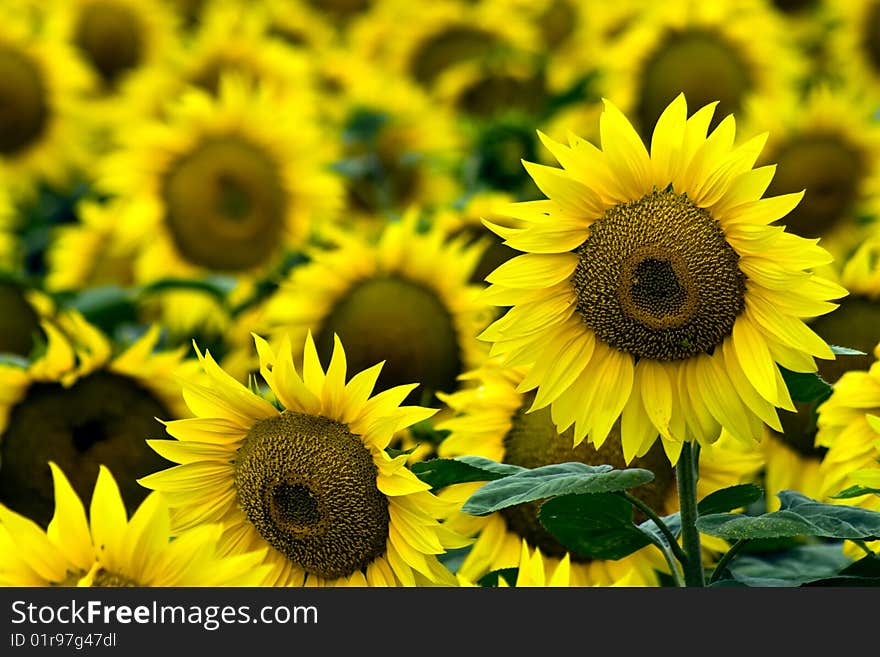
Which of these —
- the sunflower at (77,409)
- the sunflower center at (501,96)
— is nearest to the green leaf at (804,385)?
the sunflower at (77,409)

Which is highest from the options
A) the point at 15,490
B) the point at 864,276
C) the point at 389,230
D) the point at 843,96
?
the point at 843,96

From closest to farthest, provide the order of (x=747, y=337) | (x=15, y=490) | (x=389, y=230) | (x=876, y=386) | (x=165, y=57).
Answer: (x=747, y=337) < (x=876, y=386) < (x=15, y=490) < (x=389, y=230) < (x=165, y=57)

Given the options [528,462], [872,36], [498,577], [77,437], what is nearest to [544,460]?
[528,462]

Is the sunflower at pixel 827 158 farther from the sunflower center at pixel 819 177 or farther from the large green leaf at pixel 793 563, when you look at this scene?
the large green leaf at pixel 793 563

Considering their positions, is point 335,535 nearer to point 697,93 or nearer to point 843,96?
point 843,96

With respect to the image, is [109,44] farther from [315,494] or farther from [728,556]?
[728,556]

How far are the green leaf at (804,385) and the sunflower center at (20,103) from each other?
3.03 meters

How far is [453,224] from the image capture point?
2.70 m

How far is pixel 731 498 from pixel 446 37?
9.48 feet

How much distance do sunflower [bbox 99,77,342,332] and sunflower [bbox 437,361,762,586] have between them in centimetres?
152

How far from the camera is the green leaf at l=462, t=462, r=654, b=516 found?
1.31 meters

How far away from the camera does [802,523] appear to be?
4.33ft

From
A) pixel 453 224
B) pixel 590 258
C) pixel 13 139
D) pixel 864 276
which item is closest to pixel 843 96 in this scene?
pixel 453 224

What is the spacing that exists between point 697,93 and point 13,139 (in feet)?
6.10
